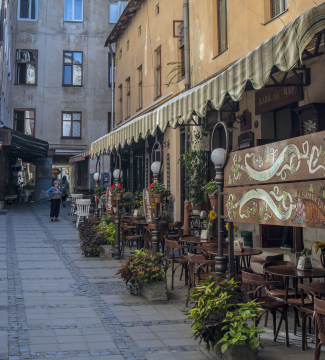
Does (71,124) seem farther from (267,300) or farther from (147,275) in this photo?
(267,300)

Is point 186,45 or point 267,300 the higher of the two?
point 186,45

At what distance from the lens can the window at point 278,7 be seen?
30.7 feet

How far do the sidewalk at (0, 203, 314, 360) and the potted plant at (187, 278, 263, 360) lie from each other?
1.18ft

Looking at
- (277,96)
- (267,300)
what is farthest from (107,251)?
(267,300)

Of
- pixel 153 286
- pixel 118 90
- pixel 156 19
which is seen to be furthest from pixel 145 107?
pixel 153 286

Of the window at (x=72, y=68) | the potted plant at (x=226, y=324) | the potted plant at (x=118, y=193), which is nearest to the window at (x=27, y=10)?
the window at (x=72, y=68)

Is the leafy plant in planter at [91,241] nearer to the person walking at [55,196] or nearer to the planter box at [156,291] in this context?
the planter box at [156,291]

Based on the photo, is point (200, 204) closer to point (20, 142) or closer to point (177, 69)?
point (177, 69)

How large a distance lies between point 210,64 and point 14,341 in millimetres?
9375

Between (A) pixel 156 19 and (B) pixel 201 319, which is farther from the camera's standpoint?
(A) pixel 156 19

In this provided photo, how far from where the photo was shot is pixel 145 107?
1941 cm

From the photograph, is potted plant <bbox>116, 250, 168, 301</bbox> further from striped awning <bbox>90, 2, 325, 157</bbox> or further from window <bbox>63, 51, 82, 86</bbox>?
window <bbox>63, 51, 82, 86</bbox>

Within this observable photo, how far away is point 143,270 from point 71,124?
25.3m

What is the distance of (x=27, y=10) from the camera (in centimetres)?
3127
